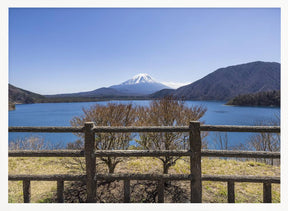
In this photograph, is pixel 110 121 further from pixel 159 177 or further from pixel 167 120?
pixel 159 177

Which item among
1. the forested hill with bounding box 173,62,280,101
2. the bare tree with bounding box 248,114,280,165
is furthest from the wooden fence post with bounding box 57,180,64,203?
the forested hill with bounding box 173,62,280,101

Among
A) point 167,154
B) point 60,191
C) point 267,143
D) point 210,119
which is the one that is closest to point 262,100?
point 210,119

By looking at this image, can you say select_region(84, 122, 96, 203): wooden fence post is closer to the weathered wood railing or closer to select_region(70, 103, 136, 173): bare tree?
the weathered wood railing

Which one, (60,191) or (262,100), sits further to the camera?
(262,100)

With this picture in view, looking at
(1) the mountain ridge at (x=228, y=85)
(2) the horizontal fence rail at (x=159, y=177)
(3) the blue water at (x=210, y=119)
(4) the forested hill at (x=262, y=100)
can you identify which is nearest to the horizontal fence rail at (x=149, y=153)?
(2) the horizontal fence rail at (x=159, y=177)
